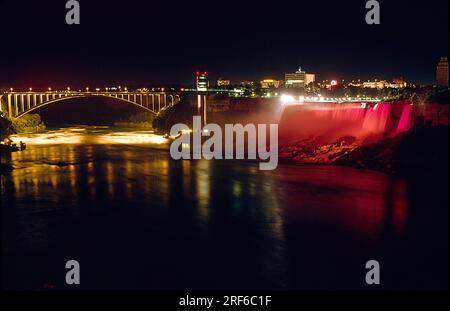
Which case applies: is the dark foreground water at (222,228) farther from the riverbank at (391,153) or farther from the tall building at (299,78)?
the tall building at (299,78)

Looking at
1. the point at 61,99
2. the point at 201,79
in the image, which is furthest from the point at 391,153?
the point at 201,79

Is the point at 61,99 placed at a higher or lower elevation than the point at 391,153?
higher

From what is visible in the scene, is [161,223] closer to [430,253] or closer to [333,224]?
[333,224]

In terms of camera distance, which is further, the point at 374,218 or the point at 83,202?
the point at 83,202

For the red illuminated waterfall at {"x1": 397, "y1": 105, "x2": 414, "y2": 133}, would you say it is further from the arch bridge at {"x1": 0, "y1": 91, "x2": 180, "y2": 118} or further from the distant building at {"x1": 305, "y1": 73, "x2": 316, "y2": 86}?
the distant building at {"x1": 305, "y1": 73, "x2": 316, "y2": 86}

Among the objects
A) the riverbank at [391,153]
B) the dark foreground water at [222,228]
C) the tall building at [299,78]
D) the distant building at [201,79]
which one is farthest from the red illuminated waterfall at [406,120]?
the tall building at [299,78]

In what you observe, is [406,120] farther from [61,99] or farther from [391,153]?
[61,99]

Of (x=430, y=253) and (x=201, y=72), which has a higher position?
(x=201, y=72)

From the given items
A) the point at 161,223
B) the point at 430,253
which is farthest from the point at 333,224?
the point at 161,223

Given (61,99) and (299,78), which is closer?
(61,99)
